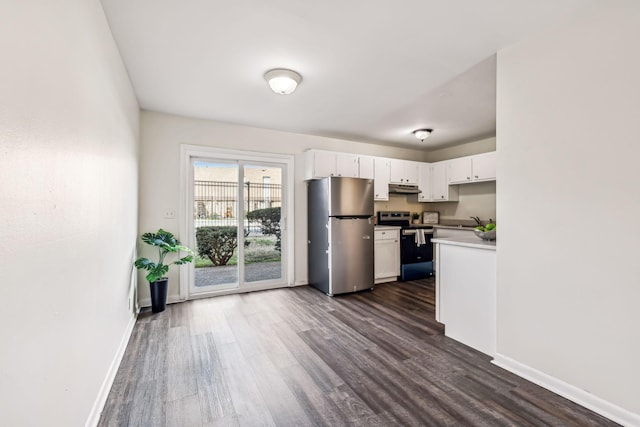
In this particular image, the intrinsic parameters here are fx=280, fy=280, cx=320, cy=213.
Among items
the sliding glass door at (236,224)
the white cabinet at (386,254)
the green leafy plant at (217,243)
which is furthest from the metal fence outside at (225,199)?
the white cabinet at (386,254)

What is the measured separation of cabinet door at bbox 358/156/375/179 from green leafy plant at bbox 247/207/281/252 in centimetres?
156

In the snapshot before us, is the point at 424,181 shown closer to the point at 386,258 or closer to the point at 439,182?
the point at 439,182

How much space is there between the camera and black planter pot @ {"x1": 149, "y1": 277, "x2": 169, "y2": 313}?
337 cm

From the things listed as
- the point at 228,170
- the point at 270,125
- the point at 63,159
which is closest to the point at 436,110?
the point at 270,125

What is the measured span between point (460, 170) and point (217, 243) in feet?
14.3

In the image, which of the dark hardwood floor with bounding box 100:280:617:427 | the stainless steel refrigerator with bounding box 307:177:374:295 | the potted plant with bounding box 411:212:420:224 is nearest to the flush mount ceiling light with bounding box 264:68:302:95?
the stainless steel refrigerator with bounding box 307:177:374:295

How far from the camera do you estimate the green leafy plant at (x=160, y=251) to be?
125 inches

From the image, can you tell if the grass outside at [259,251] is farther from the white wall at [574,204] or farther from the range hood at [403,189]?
the white wall at [574,204]

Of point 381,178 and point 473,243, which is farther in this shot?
point 381,178

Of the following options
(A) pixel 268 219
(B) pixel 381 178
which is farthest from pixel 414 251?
(A) pixel 268 219

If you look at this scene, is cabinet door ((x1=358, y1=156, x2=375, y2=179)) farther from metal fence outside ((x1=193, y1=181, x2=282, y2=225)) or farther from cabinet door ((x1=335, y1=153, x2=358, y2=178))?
metal fence outside ((x1=193, y1=181, x2=282, y2=225))

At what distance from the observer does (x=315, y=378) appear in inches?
81.3

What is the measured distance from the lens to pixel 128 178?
9.17ft

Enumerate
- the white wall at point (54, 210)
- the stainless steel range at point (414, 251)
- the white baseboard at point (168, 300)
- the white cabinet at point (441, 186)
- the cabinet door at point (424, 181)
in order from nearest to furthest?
the white wall at point (54, 210) → the white baseboard at point (168, 300) → the stainless steel range at point (414, 251) → the white cabinet at point (441, 186) → the cabinet door at point (424, 181)
